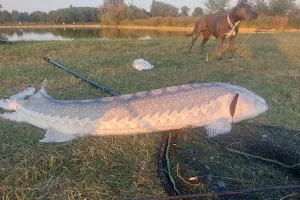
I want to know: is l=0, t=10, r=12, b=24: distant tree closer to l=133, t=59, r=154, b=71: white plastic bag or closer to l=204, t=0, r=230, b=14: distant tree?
l=204, t=0, r=230, b=14: distant tree

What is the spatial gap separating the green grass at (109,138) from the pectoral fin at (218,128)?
537mm

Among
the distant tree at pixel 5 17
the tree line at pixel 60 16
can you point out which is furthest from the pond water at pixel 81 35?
the distant tree at pixel 5 17

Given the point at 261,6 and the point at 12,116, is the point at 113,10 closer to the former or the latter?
the point at 261,6

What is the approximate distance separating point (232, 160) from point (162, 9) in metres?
52.0

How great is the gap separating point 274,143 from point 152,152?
3.78ft

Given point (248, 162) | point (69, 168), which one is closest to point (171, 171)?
point (248, 162)

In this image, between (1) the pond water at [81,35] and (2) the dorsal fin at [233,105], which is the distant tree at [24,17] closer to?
(1) the pond water at [81,35]

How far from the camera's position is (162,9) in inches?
2016

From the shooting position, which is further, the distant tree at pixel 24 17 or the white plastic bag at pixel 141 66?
the distant tree at pixel 24 17

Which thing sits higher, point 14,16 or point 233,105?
point 14,16

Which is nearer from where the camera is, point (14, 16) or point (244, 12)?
point (244, 12)

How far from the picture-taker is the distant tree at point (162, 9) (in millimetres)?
48156

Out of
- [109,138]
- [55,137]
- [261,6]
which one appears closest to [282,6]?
[261,6]

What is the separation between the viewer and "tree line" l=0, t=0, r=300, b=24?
31.8m
